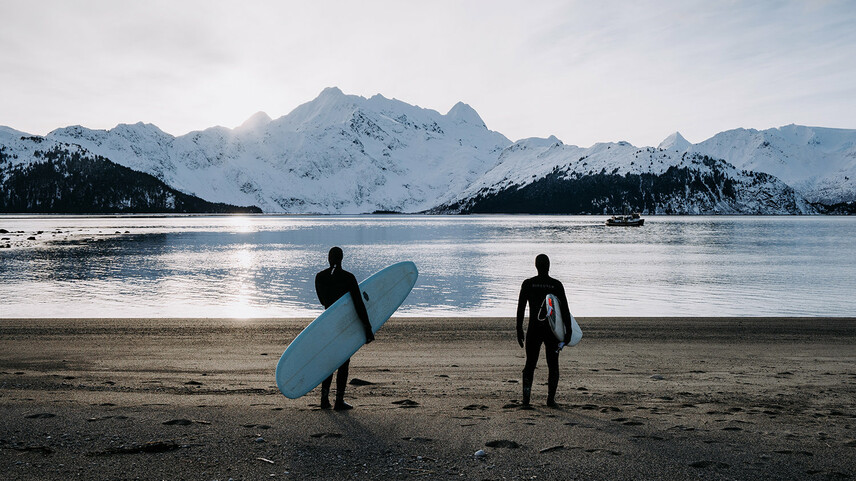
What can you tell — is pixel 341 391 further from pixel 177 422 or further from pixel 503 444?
pixel 503 444

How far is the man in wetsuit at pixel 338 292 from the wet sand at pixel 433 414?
40 cm

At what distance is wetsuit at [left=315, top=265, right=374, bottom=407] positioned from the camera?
392 inches

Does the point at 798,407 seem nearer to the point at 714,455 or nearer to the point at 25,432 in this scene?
the point at 714,455

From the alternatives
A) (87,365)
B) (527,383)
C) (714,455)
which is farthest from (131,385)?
(714,455)

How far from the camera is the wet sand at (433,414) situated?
716 cm

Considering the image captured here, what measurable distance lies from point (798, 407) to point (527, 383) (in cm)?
421

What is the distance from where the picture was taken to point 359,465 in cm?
724

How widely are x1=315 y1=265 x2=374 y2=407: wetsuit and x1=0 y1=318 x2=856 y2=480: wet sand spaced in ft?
1.76

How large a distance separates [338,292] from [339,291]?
0.08ft

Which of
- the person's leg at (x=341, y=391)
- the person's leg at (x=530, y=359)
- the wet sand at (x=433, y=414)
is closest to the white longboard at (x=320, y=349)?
the person's leg at (x=341, y=391)

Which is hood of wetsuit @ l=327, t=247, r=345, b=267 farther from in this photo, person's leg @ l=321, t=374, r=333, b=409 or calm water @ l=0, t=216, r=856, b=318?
calm water @ l=0, t=216, r=856, b=318

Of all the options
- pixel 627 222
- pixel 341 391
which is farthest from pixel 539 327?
pixel 627 222

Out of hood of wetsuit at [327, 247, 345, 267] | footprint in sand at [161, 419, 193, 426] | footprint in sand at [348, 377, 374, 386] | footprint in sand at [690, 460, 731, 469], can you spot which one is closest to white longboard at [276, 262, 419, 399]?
hood of wetsuit at [327, 247, 345, 267]

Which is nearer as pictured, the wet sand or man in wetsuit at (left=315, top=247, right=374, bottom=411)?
the wet sand
